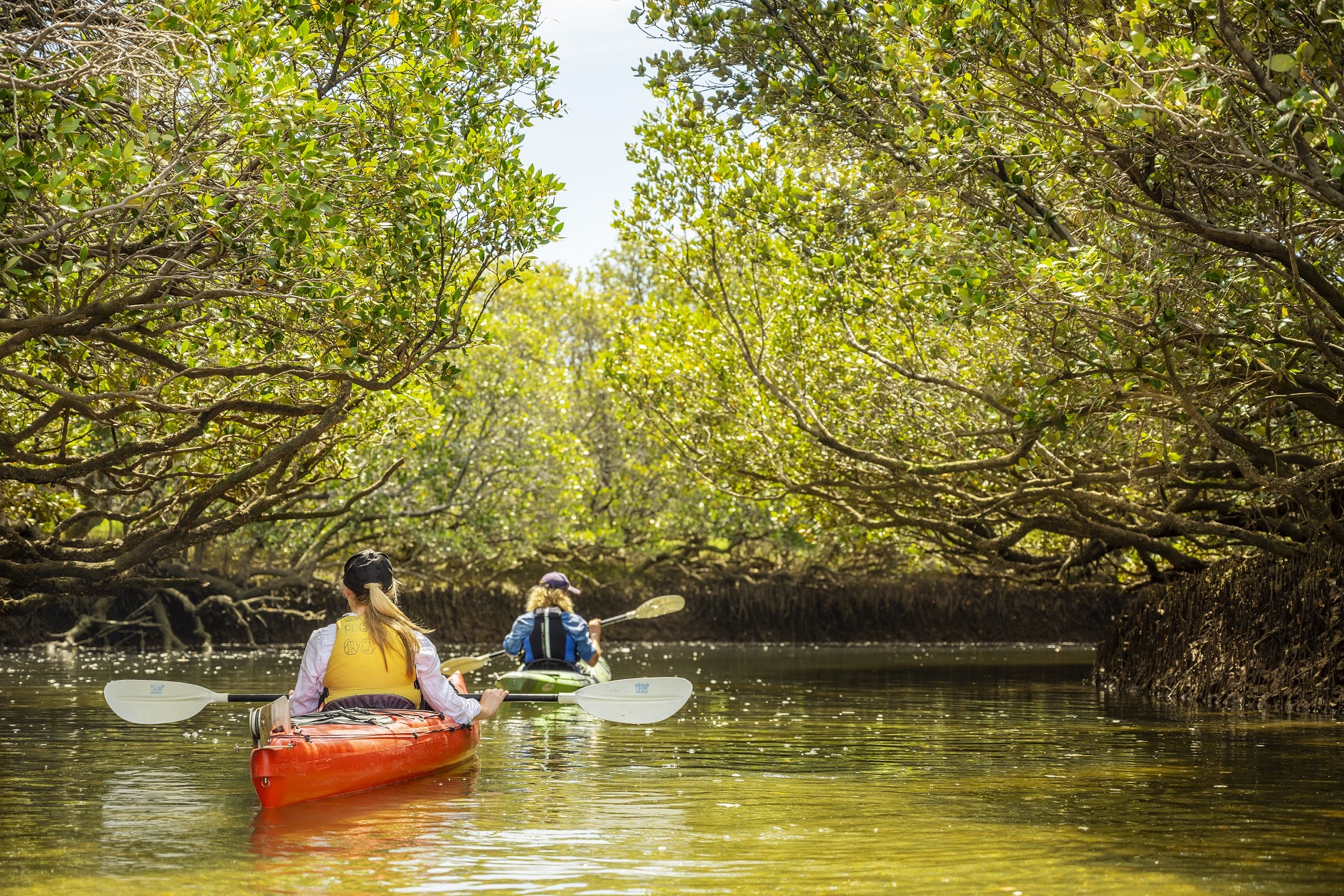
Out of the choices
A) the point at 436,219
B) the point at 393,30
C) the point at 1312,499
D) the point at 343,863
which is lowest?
the point at 343,863

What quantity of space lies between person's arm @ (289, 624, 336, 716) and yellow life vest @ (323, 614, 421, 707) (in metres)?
0.04

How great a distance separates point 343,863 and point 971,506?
11.3m

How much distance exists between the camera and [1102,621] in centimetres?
3481

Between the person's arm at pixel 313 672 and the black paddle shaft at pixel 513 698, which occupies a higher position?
the person's arm at pixel 313 672

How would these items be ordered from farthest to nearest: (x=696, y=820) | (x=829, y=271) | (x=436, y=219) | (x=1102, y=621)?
(x=1102, y=621) < (x=829, y=271) < (x=436, y=219) < (x=696, y=820)

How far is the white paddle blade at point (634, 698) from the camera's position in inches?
418

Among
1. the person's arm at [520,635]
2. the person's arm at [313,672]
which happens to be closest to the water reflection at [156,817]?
the person's arm at [313,672]

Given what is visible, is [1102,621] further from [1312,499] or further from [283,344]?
[283,344]

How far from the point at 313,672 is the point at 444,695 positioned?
0.95 m

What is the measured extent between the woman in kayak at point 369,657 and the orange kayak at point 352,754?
17 centimetres

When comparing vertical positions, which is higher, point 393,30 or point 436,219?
point 393,30

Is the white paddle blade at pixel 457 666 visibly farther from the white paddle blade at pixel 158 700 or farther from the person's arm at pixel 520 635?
the person's arm at pixel 520 635

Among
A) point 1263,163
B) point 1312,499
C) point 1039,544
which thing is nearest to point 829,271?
point 1312,499

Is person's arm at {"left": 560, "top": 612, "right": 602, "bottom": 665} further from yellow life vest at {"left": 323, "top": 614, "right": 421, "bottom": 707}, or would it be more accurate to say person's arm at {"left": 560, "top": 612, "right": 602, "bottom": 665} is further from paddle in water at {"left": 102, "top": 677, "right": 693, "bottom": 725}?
yellow life vest at {"left": 323, "top": 614, "right": 421, "bottom": 707}
